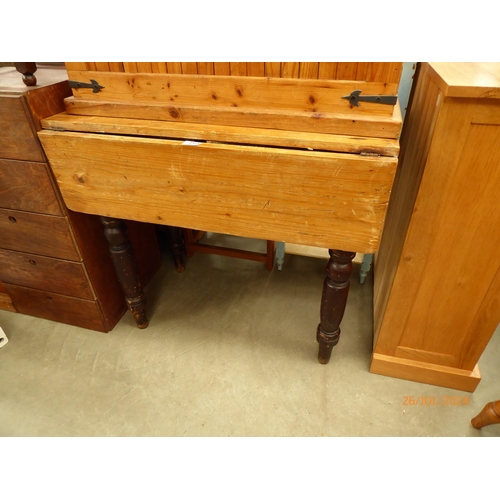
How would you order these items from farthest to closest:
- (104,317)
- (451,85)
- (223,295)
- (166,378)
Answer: (223,295)
(104,317)
(166,378)
(451,85)

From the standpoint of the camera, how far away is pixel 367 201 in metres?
0.86

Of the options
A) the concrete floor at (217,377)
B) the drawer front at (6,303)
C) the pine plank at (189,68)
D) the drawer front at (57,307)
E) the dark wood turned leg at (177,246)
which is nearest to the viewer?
the pine plank at (189,68)

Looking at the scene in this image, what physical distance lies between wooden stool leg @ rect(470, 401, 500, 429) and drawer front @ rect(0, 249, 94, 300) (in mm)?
1354

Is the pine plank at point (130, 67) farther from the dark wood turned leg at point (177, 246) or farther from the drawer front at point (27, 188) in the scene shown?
the dark wood turned leg at point (177, 246)

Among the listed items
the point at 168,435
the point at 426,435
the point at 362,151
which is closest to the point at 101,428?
the point at 168,435

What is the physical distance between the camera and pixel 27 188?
1.14 meters

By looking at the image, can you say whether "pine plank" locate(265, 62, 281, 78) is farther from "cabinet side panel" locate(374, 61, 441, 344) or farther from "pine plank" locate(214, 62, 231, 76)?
"cabinet side panel" locate(374, 61, 441, 344)

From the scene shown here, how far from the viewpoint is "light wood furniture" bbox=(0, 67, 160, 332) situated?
103cm

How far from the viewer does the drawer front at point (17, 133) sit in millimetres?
983

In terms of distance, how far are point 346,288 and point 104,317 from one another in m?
0.94

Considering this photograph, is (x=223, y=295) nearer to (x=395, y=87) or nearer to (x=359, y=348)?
(x=359, y=348)

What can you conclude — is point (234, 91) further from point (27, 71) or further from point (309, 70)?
point (27, 71)

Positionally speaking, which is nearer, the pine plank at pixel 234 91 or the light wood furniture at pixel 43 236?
the pine plank at pixel 234 91
